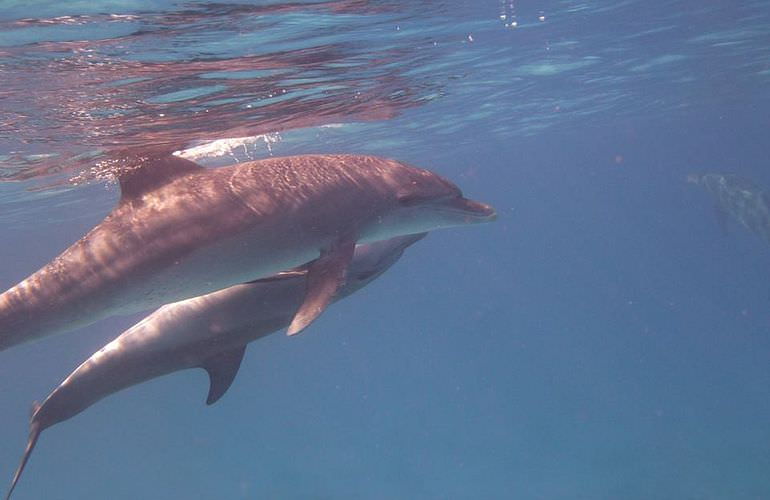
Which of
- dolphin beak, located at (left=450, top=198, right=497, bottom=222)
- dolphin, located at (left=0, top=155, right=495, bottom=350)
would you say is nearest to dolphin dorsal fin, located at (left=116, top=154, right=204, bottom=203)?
dolphin, located at (left=0, top=155, right=495, bottom=350)

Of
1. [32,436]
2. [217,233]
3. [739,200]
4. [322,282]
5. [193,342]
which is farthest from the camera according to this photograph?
[739,200]

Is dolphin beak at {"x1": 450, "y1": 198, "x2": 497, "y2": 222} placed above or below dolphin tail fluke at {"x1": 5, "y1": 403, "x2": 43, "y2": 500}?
above

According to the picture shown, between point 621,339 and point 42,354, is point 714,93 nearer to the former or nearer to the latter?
point 621,339

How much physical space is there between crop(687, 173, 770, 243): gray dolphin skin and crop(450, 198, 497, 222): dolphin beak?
2443cm

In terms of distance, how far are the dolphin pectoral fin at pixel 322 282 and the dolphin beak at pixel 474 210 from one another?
3.92ft

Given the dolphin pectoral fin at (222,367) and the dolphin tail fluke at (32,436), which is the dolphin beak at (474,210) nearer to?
the dolphin pectoral fin at (222,367)

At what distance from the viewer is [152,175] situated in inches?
244

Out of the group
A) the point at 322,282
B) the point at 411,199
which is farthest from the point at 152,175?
the point at 411,199

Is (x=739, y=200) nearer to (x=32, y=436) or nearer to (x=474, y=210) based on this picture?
(x=474, y=210)

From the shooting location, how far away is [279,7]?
9656mm

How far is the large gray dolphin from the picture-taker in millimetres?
6797

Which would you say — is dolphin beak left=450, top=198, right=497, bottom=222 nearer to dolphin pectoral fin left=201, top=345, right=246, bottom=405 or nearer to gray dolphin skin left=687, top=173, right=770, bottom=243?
dolphin pectoral fin left=201, top=345, right=246, bottom=405

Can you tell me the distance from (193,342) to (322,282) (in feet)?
7.61

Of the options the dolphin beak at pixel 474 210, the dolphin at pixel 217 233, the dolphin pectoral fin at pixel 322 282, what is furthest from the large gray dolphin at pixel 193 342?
the dolphin beak at pixel 474 210
